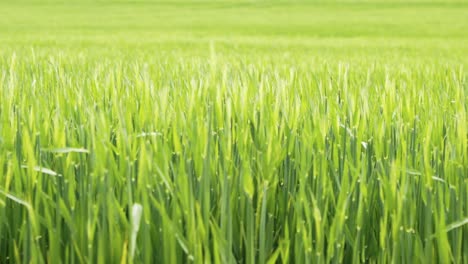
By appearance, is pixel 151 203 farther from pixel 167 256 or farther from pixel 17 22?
pixel 17 22

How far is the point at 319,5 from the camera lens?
2508cm

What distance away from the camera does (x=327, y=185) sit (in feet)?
3.51

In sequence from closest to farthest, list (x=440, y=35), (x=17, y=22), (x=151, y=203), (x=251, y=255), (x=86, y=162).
Answer: (x=251, y=255), (x=151, y=203), (x=86, y=162), (x=440, y=35), (x=17, y=22)

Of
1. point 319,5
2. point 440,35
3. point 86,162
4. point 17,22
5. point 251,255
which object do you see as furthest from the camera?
point 319,5

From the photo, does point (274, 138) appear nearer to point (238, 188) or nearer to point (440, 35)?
point (238, 188)

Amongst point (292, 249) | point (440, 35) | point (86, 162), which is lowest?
point (440, 35)

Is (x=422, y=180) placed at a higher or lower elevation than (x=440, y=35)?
higher

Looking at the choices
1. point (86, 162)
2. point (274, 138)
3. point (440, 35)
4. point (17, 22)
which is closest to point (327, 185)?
point (274, 138)

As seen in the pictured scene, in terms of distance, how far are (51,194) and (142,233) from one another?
222mm

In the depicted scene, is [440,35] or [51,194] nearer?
[51,194]

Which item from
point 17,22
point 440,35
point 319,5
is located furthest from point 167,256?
point 319,5

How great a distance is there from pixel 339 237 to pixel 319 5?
2501cm

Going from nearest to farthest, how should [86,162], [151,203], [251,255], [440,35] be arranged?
1. [251,255]
2. [151,203]
3. [86,162]
4. [440,35]

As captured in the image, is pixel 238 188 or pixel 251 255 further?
pixel 238 188
